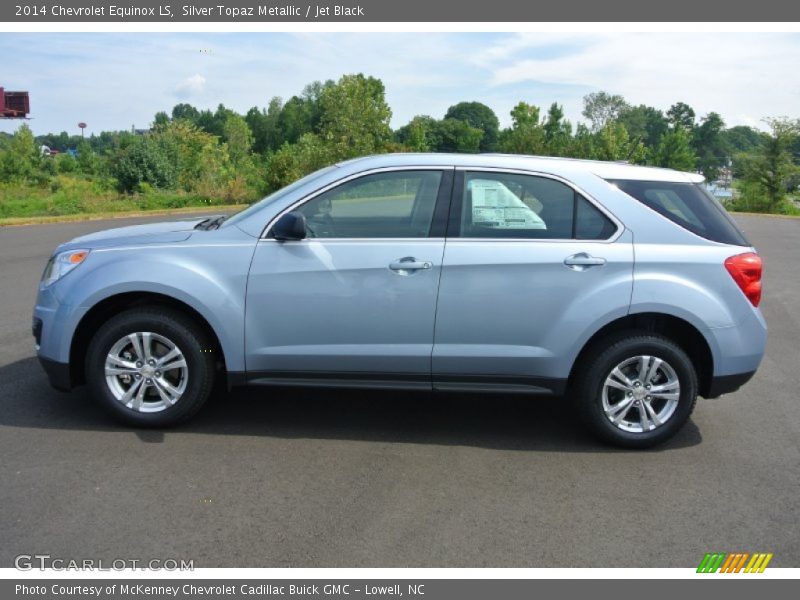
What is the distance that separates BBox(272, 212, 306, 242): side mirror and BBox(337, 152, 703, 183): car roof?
547mm

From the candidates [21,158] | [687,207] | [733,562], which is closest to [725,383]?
[687,207]

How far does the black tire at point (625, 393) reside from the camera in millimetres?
4676

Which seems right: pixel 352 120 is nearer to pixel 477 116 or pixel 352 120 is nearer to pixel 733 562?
pixel 733 562

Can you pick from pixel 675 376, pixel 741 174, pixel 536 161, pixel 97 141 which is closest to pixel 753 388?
pixel 675 376

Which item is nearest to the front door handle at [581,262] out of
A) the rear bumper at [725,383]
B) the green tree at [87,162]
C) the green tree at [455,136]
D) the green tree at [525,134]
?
the rear bumper at [725,383]

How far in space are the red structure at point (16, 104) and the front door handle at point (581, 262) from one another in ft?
262

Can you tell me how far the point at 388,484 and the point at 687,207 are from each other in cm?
267

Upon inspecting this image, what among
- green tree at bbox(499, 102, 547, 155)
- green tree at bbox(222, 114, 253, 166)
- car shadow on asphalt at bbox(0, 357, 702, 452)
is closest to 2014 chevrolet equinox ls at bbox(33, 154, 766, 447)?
car shadow on asphalt at bbox(0, 357, 702, 452)

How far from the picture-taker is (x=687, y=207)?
4828 millimetres

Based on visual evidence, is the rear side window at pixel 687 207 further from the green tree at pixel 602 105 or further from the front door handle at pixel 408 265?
the green tree at pixel 602 105

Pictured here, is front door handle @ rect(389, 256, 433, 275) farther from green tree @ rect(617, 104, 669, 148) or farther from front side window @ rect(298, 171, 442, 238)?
green tree @ rect(617, 104, 669, 148)

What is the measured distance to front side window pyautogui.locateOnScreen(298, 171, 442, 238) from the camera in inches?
189

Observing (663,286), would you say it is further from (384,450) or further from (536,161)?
(384,450)

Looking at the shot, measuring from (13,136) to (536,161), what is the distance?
54280mm
